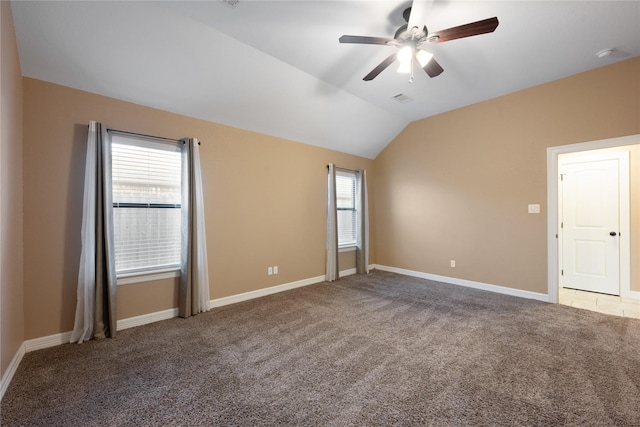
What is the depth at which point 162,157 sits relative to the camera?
3.38 meters

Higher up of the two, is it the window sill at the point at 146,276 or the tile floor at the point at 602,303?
the window sill at the point at 146,276

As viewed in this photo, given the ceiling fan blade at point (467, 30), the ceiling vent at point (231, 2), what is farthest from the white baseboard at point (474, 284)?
the ceiling vent at point (231, 2)

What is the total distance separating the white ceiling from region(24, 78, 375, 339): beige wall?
233 millimetres

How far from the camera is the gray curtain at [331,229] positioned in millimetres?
5129

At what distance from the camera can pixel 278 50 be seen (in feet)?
10.0

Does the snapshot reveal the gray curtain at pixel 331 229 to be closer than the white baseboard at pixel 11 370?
No

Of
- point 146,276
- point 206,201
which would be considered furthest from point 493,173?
point 146,276

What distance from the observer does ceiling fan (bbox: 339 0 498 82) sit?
6.75 feet

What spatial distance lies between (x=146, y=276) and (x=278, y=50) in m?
3.05

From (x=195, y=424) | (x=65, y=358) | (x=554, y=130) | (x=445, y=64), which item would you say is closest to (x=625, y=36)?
(x=554, y=130)

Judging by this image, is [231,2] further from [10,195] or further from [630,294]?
[630,294]

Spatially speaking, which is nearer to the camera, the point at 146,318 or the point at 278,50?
the point at 278,50

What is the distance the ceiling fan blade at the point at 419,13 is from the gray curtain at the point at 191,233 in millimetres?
2744

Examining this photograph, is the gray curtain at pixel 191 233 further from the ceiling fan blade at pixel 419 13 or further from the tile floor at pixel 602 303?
the tile floor at pixel 602 303
